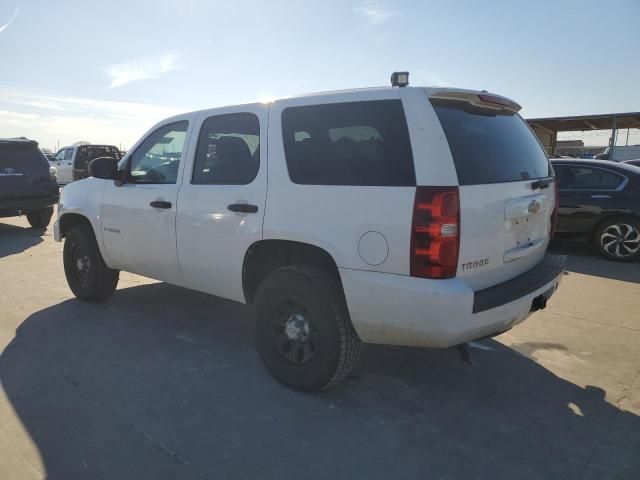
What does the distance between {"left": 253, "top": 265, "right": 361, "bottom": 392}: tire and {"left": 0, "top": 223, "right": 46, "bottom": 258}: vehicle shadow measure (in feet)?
20.4

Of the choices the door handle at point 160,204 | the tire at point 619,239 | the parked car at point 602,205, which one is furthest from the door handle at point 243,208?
the tire at point 619,239

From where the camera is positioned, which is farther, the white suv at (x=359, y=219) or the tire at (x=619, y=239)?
the tire at (x=619, y=239)

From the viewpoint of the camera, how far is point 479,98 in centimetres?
309

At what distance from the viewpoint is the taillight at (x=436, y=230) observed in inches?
103

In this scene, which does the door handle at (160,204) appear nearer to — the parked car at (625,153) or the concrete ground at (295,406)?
the concrete ground at (295,406)

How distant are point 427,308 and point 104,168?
10.5 feet

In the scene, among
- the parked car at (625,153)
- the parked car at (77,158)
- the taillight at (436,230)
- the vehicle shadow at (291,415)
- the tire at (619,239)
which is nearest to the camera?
the vehicle shadow at (291,415)

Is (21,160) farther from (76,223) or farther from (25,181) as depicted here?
(76,223)

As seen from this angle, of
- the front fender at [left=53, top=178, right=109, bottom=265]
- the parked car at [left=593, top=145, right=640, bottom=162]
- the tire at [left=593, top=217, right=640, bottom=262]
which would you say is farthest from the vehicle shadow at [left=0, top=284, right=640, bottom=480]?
the parked car at [left=593, top=145, right=640, bottom=162]

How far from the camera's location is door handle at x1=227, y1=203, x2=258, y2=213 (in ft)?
11.0

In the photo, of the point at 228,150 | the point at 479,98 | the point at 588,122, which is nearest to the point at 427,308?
the point at 479,98

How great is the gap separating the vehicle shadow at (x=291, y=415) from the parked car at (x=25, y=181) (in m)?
6.28

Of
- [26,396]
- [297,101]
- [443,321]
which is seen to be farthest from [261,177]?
[26,396]

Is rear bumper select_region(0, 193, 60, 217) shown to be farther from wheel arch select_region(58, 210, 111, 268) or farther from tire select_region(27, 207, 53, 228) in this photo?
wheel arch select_region(58, 210, 111, 268)
